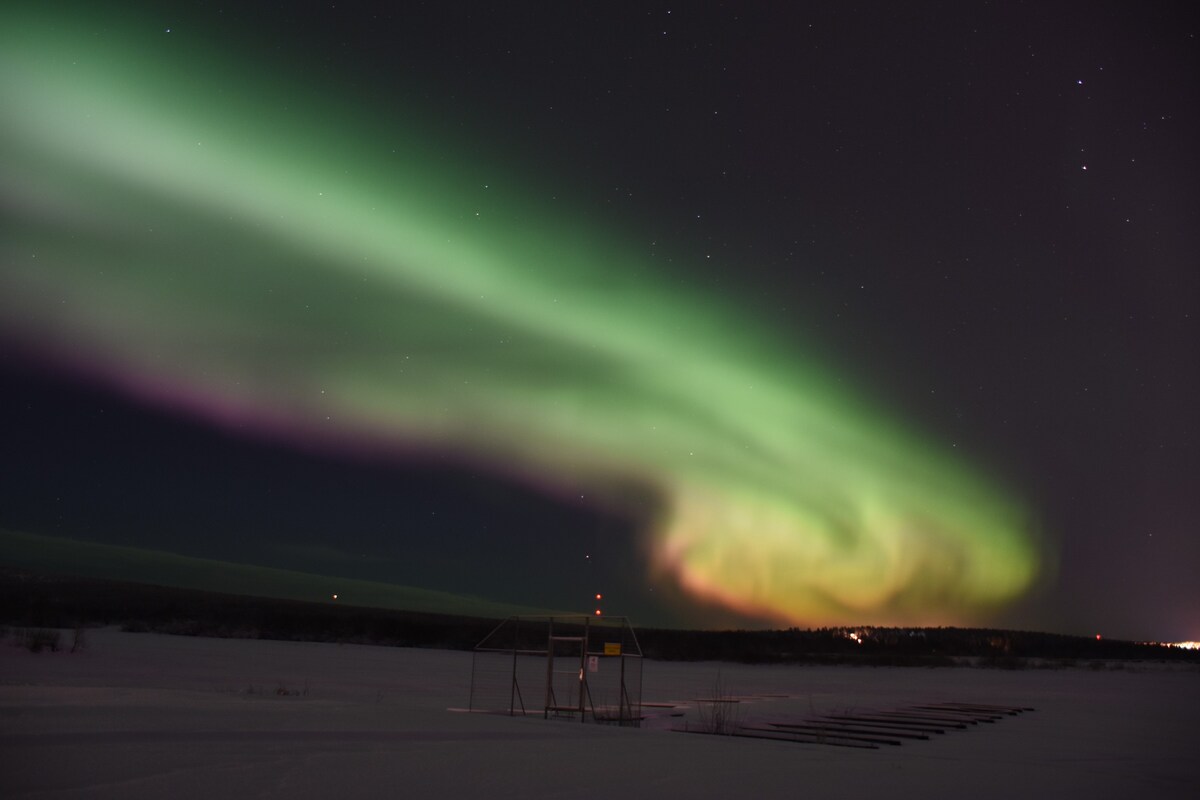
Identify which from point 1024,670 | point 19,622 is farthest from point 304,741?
point 1024,670

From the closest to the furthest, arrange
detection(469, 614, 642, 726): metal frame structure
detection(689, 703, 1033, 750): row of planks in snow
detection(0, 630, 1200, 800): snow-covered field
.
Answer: detection(0, 630, 1200, 800): snow-covered field, detection(689, 703, 1033, 750): row of planks in snow, detection(469, 614, 642, 726): metal frame structure

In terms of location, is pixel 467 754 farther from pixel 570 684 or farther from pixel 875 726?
pixel 570 684

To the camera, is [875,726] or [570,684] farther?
[570,684]

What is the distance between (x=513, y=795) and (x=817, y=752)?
30.1ft

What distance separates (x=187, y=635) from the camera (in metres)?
77.0

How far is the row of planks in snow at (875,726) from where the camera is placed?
23.0m

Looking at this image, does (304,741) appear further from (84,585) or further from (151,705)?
(84,585)

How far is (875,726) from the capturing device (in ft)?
89.9

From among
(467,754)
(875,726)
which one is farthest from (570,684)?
(467,754)

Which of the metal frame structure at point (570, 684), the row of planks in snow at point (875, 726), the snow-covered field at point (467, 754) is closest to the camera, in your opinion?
the snow-covered field at point (467, 754)

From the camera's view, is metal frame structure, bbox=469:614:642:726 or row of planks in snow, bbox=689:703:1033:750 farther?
metal frame structure, bbox=469:614:642:726

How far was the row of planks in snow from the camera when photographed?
2297 cm

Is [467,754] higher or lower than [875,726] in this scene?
higher

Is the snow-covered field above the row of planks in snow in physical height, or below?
above
